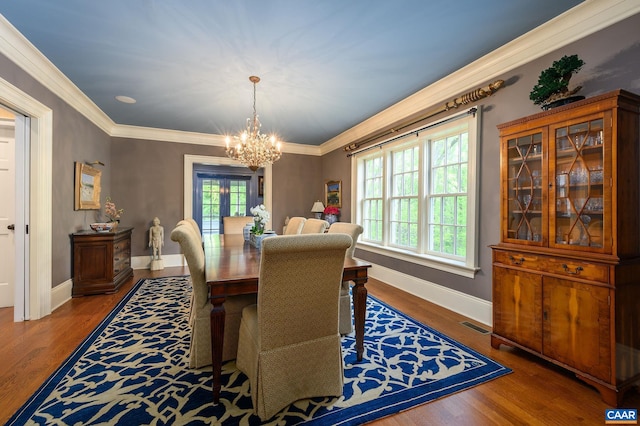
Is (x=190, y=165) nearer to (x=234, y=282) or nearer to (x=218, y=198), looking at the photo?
(x=218, y=198)

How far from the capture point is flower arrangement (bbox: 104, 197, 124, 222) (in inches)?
178

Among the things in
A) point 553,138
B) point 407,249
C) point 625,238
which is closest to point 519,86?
point 553,138

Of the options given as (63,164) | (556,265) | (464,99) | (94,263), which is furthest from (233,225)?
(556,265)

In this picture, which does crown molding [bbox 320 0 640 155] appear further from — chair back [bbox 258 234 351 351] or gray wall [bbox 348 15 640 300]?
chair back [bbox 258 234 351 351]

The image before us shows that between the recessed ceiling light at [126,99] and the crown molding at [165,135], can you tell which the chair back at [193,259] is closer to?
the recessed ceiling light at [126,99]

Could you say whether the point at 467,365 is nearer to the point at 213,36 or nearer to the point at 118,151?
the point at 213,36

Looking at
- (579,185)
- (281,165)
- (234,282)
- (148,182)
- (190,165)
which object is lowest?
(234,282)

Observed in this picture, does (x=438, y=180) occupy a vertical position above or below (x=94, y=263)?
above

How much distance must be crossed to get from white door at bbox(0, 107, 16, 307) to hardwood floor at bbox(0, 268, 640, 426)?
427mm

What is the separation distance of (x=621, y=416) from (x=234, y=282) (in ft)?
7.56

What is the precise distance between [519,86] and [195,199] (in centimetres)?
569

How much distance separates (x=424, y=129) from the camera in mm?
3568

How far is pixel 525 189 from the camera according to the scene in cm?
223

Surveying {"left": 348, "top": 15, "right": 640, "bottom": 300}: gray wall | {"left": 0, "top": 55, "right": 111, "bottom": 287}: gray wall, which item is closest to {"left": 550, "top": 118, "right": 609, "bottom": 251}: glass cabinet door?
{"left": 348, "top": 15, "right": 640, "bottom": 300}: gray wall
